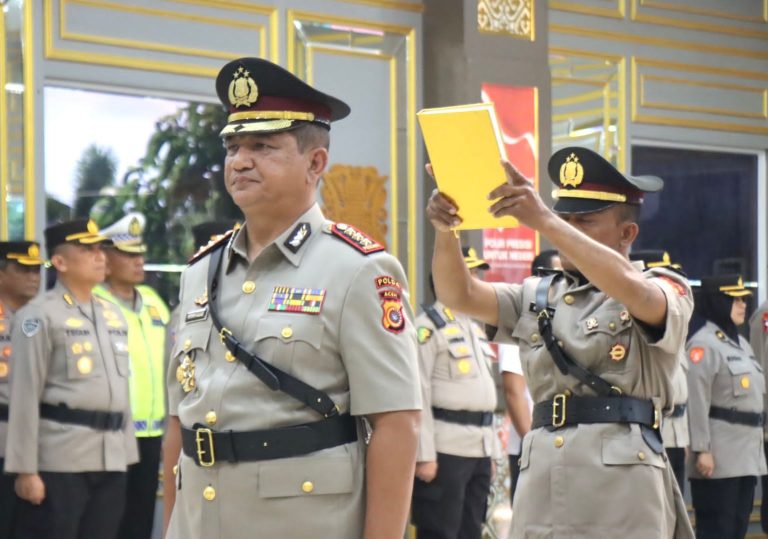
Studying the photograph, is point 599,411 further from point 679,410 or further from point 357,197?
point 357,197

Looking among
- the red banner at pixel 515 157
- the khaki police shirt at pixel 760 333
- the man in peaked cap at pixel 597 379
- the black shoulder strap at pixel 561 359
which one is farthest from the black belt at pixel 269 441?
the khaki police shirt at pixel 760 333

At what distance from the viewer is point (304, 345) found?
7.36ft

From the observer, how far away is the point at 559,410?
121 inches

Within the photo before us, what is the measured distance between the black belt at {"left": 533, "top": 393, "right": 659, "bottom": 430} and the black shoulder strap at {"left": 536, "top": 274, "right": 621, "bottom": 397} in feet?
0.08

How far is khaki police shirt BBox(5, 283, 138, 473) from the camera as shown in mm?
4762

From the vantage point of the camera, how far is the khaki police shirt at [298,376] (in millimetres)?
2215

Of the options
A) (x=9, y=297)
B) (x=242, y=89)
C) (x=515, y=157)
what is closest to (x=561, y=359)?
(x=242, y=89)

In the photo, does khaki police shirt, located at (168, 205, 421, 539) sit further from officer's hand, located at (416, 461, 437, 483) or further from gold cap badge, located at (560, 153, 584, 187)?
officer's hand, located at (416, 461, 437, 483)

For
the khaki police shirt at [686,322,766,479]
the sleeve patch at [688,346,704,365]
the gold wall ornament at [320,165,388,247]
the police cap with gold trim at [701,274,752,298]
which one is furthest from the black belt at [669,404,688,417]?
the gold wall ornament at [320,165,388,247]

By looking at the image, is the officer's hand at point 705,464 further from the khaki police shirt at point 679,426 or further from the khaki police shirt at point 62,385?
the khaki police shirt at point 62,385

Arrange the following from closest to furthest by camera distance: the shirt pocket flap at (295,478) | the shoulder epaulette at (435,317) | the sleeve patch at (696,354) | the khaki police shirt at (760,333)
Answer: the shirt pocket flap at (295,478) < the shoulder epaulette at (435,317) < the sleeve patch at (696,354) < the khaki police shirt at (760,333)

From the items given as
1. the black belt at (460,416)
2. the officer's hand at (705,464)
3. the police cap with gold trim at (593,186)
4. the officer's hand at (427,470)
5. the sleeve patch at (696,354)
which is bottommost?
the officer's hand at (705,464)

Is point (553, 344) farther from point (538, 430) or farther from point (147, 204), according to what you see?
point (147, 204)

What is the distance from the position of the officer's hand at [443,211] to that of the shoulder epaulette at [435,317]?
301 cm
